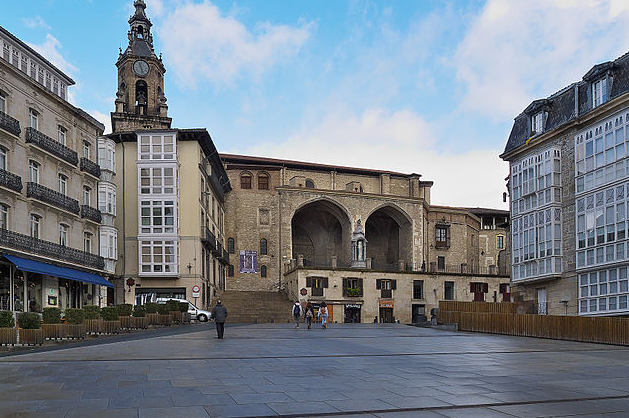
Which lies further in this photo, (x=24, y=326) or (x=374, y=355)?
(x=24, y=326)

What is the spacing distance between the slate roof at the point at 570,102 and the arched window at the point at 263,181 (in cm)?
2634

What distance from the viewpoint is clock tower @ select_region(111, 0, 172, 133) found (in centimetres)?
5681

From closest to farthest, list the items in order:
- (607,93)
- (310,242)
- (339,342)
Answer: (339,342)
(607,93)
(310,242)

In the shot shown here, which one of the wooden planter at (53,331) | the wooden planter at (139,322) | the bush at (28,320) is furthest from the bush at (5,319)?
the wooden planter at (139,322)

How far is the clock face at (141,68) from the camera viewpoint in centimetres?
5800

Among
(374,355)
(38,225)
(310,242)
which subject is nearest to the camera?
(374,355)

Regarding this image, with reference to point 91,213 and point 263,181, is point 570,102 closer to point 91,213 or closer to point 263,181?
point 91,213

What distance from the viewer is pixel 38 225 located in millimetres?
33656

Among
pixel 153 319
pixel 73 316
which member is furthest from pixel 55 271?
pixel 73 316

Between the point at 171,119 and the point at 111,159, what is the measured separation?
53.8ft

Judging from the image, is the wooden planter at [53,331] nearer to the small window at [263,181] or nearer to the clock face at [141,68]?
the small window at [263,181]

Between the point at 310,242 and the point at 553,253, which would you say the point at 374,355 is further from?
the point at 310,242

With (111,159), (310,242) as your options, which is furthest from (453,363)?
(310,242)

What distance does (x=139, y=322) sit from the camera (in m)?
28.2
